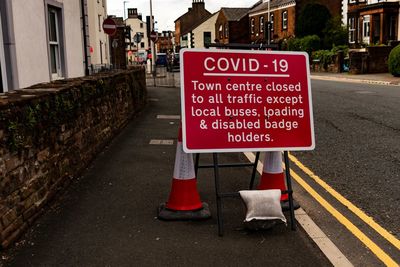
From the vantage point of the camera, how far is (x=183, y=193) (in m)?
4.64

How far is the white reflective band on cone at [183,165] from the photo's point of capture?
459 centimetres

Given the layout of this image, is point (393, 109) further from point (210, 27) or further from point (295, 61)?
point (210, 27)

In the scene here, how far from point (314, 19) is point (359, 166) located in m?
39.5

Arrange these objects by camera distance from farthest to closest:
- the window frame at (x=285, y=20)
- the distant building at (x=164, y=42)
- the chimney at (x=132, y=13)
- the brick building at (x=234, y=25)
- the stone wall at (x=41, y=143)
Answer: the distant building at (x=164, y=42)
the chimney at (x=132, y=13)
the brick building at (x=234, y=25)
the window frame at (x=285, y=20)
the stone wall at (x=41, y=143)

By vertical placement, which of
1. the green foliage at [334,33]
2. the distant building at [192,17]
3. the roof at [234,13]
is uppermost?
the distant building at [192,17]

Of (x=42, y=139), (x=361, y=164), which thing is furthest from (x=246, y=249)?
(x=361, y=164)

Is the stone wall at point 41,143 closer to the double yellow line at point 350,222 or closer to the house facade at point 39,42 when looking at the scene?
the house facade at point 39,42

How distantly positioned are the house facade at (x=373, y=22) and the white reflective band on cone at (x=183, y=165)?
34017 millimetres

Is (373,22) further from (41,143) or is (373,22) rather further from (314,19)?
(41,143)

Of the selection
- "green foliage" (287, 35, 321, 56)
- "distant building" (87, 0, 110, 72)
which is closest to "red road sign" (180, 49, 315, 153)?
"distant building" (87, 0, 110, 72)

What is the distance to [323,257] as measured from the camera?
367 centimetres

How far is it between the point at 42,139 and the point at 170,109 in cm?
951

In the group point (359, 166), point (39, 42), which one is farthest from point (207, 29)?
point (359, 166)

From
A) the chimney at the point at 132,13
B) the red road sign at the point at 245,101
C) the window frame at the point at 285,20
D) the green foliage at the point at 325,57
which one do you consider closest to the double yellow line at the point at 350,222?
the red road sign at the point at 245,101
